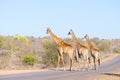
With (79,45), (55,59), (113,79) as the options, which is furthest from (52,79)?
(55,59)

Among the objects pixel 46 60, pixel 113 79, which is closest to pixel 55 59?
pixel 46 60

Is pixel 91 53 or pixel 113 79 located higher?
pixel 91 53

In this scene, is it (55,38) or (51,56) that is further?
(51,56)

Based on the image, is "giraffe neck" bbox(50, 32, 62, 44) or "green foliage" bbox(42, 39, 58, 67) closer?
"giraffe neck" bbox(50, 32, 62, 44)

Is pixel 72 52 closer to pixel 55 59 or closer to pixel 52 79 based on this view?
pixel 52 79

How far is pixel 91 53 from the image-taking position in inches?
1183

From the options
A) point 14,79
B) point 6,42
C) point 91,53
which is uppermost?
point 6,42

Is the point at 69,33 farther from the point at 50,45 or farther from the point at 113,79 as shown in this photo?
the point at 50,45

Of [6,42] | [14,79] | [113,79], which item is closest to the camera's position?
[14,79]

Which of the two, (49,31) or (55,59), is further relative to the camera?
(55,59)

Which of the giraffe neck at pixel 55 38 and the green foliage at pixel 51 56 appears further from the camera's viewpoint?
the green foliage at pixel 51 56

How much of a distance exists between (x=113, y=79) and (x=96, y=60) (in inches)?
259

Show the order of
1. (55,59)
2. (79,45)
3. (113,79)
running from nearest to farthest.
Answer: (113,79), (79,45), (55,59)

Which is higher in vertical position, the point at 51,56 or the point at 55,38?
the point at 55,38
